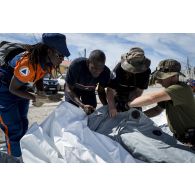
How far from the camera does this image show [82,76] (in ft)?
8.44

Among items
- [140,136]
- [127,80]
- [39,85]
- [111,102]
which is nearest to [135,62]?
[127,80]

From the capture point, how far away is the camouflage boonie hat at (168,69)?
214 cm

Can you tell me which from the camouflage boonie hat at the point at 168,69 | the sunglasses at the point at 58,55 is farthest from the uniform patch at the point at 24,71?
the camouflage boonie hat at the point at 168,69

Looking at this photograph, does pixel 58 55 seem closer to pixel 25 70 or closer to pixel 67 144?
pixel 25 70

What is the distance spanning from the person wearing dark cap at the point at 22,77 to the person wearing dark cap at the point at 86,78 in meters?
0.24

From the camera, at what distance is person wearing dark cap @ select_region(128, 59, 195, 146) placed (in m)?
2.07

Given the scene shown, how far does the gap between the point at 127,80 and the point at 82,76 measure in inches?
15.3

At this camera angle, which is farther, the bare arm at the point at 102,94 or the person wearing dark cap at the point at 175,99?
the bare arm at the point at 102,94

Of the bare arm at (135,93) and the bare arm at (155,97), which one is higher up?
the bare arm at (155,97)

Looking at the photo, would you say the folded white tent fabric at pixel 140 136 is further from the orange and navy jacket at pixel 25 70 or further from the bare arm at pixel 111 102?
the orange and navy jacket at pixel 25 70

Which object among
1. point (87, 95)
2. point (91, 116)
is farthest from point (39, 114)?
point (91, 116)

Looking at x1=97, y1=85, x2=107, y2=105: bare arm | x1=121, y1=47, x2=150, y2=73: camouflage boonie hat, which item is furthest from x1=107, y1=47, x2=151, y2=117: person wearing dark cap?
x1=97, y1=85, x2=107, y2=105: bare arm

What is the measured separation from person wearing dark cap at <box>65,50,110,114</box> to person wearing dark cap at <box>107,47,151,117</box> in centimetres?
9
